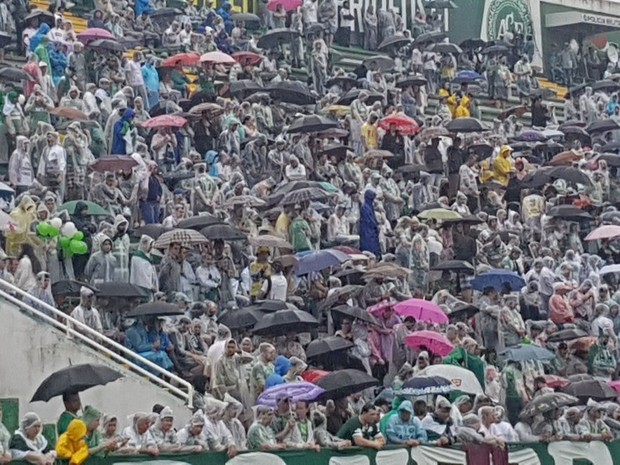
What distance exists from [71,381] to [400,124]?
45.7 feet

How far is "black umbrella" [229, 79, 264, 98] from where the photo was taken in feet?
107

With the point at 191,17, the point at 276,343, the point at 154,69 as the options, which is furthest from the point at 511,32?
the point at 276,343

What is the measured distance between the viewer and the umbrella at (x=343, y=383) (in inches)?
839

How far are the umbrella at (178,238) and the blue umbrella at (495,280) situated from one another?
15.0 feet

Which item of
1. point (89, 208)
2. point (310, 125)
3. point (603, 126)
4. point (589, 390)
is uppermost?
point (310, 125)

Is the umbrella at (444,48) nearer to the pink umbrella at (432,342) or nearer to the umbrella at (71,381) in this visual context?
the pink umbrella at (432,342)

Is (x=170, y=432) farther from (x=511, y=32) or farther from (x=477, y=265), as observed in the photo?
(x=511, y=32)

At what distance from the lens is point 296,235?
27.1 m

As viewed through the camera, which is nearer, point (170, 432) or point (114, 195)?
point (170, 432)

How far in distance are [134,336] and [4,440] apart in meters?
5.64

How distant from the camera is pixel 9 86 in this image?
29.2 meters

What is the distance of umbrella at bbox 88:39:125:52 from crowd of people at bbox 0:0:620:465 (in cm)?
6

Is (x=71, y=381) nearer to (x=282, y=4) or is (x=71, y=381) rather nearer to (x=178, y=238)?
(x=178, y=238)

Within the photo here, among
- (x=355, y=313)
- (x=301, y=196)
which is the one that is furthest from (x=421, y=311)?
(x=301, y=196)
